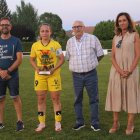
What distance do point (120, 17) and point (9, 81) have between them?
2.43 metres

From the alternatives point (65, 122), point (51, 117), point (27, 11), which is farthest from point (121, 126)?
point (27, 11)

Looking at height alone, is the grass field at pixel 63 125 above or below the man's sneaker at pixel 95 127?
below

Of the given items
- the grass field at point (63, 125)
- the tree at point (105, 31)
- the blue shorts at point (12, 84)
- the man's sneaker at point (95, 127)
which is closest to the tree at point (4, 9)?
the tree at point (105, 31)

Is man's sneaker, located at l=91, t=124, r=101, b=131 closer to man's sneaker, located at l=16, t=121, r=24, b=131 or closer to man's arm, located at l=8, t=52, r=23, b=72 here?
man's sneaker, located at l=16, t=121, r=24, b=131

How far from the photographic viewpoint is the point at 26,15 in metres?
106

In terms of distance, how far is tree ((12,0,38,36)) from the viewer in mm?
104750

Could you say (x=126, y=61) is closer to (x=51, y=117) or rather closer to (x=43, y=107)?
(x=43, y=107)

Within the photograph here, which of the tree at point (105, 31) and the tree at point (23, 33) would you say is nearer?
the tree at point (105, 31)

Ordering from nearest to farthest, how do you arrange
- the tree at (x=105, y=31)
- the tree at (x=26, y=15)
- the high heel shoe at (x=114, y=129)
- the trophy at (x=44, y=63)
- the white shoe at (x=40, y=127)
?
the high heel shoe at (x=114, y=129)
the trophy at (x=44, y=63)
the white shoe at (x=40, y=127)
the tree at (x=105, y=31)
the tree at (x=26, y=15)

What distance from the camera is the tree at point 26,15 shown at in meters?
105

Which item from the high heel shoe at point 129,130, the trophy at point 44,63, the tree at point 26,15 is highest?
the tree at point 26,15

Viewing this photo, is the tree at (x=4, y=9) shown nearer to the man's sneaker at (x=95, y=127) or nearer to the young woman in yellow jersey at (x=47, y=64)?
the young woman in yellow jersey at (x=47, y=64)

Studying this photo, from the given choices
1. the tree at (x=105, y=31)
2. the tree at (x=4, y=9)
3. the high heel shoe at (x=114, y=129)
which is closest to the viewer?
the high heel shoe at (x=114, y=129)

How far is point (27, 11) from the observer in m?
106
